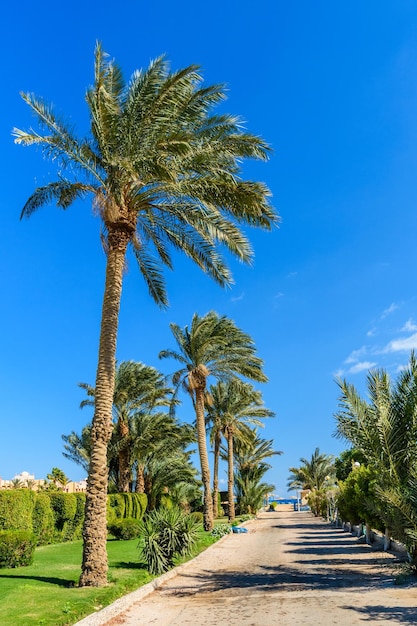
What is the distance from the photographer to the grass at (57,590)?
7840mm

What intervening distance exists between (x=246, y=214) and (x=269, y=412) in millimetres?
33845

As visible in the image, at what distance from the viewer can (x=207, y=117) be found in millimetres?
13438

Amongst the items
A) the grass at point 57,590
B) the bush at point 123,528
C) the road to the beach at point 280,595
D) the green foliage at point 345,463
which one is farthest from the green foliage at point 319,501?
Result: the grass at point 57,590

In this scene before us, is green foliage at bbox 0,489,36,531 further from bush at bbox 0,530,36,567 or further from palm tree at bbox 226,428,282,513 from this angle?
palm tree at bbox 226,428,282,513

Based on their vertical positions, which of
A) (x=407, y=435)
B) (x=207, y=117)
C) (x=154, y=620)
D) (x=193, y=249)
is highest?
(x=207, y=117)

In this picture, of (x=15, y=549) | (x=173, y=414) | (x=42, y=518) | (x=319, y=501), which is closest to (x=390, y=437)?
(x=15, y=549)

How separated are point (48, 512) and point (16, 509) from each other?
10.9ft

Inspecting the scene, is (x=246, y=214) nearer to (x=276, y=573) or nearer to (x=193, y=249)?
(x=193, y=249)

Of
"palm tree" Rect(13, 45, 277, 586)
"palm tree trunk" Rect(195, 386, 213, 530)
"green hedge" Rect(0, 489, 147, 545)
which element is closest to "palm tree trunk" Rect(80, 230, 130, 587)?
"palm tree" Rect(13, 45, 277, 586)

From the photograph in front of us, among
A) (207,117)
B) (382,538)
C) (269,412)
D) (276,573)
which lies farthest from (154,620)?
(269,412)

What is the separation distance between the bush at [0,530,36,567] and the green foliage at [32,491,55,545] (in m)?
6.79

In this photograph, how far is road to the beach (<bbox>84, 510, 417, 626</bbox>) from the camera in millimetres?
7945

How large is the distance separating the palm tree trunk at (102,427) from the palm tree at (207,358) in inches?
583

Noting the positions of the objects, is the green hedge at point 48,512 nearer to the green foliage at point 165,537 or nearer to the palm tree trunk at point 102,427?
the green foliage at point 165,537
